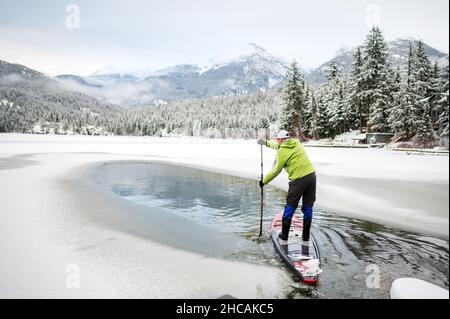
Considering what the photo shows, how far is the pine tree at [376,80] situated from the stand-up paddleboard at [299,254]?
1420 inches

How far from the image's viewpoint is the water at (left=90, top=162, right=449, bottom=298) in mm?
5854

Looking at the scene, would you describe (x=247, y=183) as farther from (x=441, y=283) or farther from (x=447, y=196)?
(x=447, y=196)

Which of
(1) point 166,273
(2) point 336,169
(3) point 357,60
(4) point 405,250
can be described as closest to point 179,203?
(1) point 166,273

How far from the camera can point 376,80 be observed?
1656 inches

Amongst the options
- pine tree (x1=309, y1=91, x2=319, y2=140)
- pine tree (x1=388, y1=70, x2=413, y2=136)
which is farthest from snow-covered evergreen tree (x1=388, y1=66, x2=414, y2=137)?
pine tree (x1=309, y1=91, x2=319, y2=140)

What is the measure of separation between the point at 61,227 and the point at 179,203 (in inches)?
210

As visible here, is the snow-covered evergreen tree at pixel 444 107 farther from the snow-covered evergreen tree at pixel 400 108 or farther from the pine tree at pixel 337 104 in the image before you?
the pine tree at pixel 337 104

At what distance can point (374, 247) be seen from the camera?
7.88m

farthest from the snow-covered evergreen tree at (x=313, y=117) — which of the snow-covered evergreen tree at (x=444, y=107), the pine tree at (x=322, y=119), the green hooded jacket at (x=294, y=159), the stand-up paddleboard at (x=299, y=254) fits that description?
the snow-covered evergreen tree at (x=444, y=107)

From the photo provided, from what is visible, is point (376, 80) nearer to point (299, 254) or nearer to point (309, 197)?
point (309, 197)

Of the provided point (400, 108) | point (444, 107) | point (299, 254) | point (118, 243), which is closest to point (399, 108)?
point (400, 108)

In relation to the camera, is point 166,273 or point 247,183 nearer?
point 166,273
